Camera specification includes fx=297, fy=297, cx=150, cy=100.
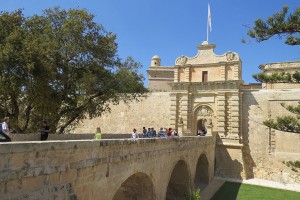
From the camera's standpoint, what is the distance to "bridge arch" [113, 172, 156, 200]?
10.5 metres

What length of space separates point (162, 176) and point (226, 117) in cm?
1295

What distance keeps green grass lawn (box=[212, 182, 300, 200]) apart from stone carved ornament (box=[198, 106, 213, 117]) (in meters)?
6.40

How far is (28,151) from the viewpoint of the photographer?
4.95 m

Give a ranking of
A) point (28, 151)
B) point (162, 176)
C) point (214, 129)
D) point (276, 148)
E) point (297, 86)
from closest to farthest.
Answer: point (28, 151)
point (162, 176)
point (276, 148)
point (214, 129)
point (297, 86)

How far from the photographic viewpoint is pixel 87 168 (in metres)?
6.57

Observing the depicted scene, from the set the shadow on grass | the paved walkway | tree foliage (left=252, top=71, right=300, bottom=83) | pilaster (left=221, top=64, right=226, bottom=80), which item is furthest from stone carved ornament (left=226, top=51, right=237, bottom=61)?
tree foliage (left=252, top=71, right=300, bottom=83)

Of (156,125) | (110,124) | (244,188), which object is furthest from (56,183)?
(110,124)

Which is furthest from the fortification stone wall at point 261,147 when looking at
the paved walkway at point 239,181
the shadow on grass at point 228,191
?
the shadow on grass at point 228,191

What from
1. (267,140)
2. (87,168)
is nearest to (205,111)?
(267,140)

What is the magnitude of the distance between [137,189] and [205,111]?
47.7 feet

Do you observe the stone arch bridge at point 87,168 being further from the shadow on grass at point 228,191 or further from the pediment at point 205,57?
the pediment at point 205,57

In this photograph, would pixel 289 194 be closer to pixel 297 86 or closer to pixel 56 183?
pixel 297 86

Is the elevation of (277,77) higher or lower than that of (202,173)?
higher

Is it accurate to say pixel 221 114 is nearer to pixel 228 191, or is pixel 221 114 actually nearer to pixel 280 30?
pixel 228 191
